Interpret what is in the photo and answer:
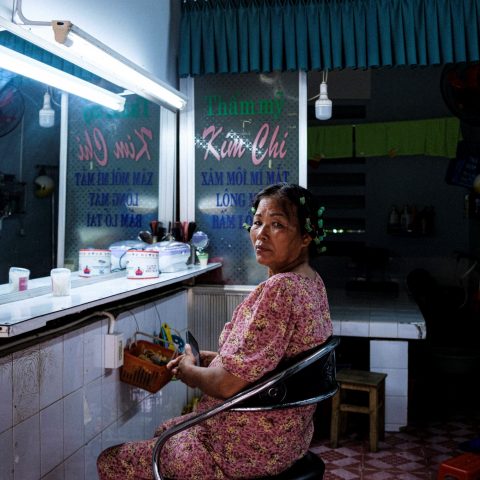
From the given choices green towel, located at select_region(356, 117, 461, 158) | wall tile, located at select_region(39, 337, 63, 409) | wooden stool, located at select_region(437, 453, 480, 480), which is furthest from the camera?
green towel, located at select_region(356, 117, 461, 158)

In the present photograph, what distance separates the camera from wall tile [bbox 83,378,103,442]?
2.51m

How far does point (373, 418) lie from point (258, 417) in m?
2.34

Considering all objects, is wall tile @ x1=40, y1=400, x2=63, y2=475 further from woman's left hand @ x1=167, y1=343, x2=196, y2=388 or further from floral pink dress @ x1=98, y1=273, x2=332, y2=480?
woman's left hand @ x1=167, y1=343, x2=196, y2=388

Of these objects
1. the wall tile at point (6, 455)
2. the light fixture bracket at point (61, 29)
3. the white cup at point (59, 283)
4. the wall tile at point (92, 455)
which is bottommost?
the wall tile at point (92, 455)

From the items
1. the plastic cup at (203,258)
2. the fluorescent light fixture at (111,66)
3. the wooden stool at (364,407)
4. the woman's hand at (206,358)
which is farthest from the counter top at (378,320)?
the woman's hand at (206,358)

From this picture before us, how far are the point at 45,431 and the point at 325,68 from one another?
2917mm

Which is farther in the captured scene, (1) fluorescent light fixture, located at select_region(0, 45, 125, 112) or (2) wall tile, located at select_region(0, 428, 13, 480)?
(1) fluorescent light fixture, located at select_region(0, 45, 125, 112)

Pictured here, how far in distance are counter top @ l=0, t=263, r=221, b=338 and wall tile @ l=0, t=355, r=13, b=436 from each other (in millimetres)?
159

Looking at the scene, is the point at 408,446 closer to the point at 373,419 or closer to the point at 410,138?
the point at 373,419

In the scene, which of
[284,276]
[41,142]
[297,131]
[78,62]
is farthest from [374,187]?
[284,276]

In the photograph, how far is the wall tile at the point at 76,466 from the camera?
2373mm

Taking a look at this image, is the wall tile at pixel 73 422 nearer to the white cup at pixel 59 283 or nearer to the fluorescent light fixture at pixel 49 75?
the white cup at pixel 59 283

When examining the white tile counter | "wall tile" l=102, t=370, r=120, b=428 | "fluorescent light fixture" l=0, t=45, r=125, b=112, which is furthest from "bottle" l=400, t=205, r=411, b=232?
"wall tile" l=102, t=370, r=120, b=428

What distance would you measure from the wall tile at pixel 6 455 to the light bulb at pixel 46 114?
2014 mm
